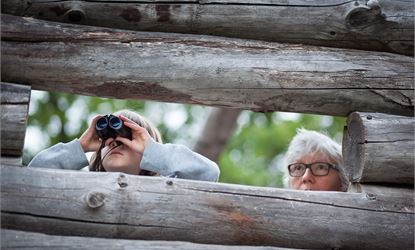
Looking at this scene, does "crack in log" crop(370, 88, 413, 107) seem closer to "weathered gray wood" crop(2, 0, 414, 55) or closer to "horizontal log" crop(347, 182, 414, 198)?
"weathered gray wood" crop(2, 0, 414, 55)

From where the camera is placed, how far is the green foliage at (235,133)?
13.2 metres

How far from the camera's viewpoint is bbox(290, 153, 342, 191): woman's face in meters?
5.09

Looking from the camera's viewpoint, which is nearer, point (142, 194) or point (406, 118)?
point (142, 194)

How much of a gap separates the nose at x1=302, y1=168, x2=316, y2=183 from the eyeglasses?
0.06 feet

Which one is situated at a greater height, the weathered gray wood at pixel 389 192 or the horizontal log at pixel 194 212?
the weathered gray wood at pixel 389 192

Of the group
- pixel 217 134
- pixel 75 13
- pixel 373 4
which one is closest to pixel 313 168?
pixel 373 4

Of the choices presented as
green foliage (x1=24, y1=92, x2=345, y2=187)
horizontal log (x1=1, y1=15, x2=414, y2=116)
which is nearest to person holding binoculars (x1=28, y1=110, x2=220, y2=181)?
horizontal log (x1=1, y1=15, x2=414, y2=116)

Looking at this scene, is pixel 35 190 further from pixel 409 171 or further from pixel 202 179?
pixel 409 171

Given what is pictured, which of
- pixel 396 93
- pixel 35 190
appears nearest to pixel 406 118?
pixel 396 93

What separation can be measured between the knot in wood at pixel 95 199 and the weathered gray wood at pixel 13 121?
0.38m

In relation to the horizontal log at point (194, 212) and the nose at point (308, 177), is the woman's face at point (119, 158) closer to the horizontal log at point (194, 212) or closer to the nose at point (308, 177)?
the horizontal log at point (194, 212)

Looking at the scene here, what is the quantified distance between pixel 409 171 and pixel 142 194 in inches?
52.6

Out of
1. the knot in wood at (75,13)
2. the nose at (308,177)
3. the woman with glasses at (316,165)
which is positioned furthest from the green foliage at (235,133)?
the knot in wood at (75,13)

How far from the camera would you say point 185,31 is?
14.2 ft
